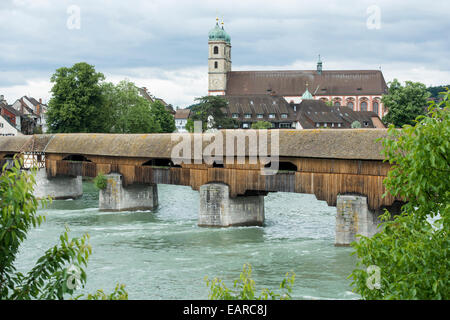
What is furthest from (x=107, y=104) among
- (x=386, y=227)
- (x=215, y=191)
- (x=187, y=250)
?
(x=386, y=227)

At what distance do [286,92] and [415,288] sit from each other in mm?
82923

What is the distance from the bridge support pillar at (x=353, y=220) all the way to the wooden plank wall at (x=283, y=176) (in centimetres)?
26

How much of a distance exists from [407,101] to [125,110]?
2295 centimetres

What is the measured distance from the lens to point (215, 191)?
2277 centimetres

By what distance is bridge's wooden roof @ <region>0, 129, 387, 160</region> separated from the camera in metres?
19.5

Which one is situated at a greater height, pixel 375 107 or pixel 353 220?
pixel 375 107

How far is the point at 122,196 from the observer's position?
2711 centimetres

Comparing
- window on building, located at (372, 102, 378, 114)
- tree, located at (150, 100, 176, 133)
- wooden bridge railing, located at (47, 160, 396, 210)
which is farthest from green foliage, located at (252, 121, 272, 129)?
wooden bridge railing, located at (47, 160, 396, 210)

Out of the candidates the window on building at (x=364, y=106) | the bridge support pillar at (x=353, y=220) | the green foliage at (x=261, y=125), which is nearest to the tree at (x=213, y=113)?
the green foliage at (x=261, y=125)

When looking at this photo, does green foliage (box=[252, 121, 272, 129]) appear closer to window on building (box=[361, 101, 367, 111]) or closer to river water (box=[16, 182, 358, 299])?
window on building (box=[361, 101, 367, 111])

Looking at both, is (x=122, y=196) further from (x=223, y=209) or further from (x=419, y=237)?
(x=419, y=237)

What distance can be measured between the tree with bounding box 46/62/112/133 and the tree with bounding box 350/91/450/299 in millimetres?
37393

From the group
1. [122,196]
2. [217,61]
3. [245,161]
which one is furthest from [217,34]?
[245,161]
